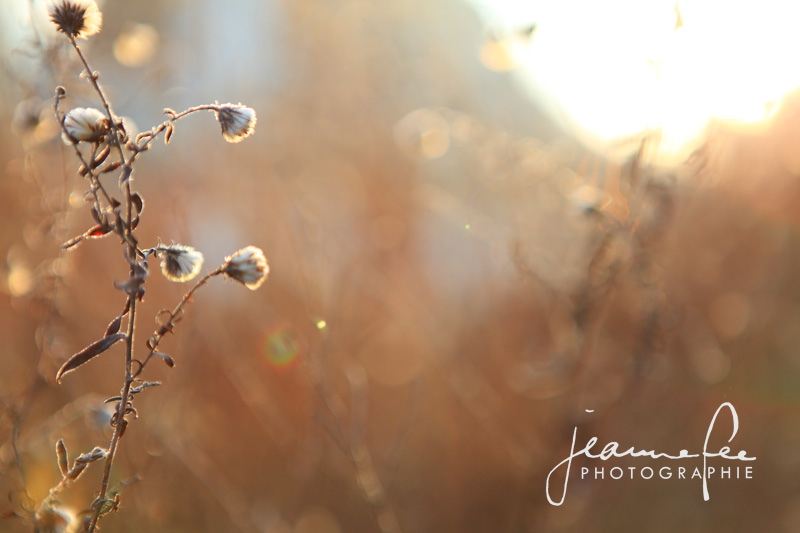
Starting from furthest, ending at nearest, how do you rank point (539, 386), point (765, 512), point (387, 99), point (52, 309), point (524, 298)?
1. point (387, 99)
2. point (524, 298)
3. point (539, 386)
4. point (765, 512)
5. point (52, 309)

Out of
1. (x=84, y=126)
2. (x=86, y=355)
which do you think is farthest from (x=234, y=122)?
(x=86, y=355)

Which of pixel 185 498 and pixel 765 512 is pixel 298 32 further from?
pixel 765 512

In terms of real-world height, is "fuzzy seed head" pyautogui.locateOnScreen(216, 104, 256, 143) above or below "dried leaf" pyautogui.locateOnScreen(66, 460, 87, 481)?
above

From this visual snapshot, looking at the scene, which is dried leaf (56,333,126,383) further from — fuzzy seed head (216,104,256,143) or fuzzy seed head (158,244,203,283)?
fuzzy seed head (216,104,256,143)

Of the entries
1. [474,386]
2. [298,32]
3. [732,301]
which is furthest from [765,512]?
[298,32]

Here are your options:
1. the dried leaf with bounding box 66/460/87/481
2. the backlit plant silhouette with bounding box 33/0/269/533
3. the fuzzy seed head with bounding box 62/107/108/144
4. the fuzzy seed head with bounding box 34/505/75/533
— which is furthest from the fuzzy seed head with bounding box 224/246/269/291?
the fuzzy seed head with bounding box 34/505/75/533

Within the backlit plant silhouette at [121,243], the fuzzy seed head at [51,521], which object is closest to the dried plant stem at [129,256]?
the backlit plant silhouette at [121,243]

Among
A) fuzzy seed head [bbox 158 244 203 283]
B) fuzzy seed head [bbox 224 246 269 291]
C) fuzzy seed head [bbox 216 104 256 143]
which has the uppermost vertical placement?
fuzzy seed head [bbox 216 104 256 143]

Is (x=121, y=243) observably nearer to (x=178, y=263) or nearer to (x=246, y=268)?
(x=178, y=263)
